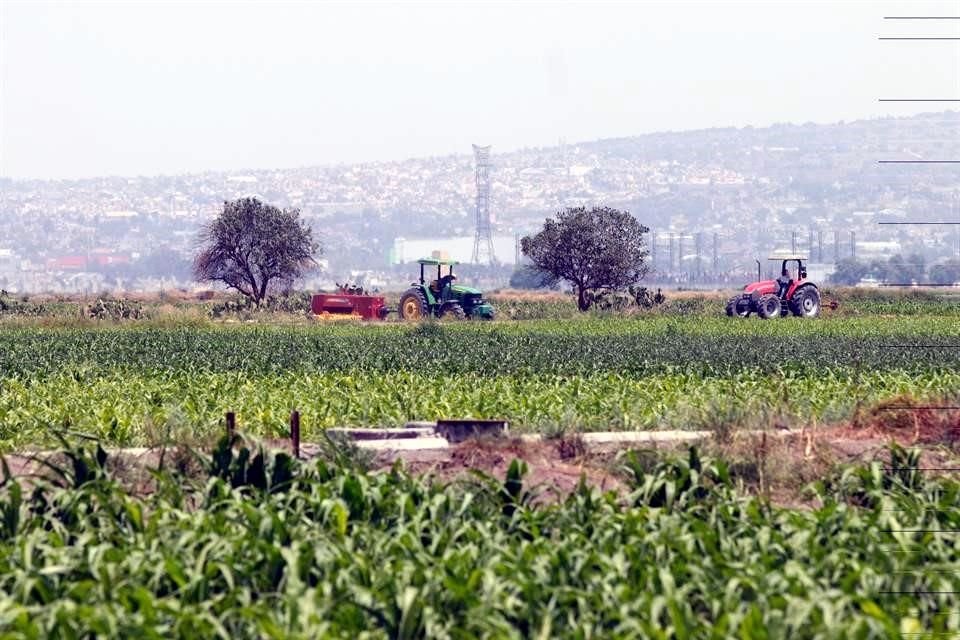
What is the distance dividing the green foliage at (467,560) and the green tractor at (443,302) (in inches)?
1625

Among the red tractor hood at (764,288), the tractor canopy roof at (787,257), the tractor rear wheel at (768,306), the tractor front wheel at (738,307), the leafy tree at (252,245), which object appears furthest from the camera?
the leafy tree at (252,245)

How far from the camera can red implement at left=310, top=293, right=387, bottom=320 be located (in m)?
54.3

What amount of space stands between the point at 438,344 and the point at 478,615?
27.2 metres

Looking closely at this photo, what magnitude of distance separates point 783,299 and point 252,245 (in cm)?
3002

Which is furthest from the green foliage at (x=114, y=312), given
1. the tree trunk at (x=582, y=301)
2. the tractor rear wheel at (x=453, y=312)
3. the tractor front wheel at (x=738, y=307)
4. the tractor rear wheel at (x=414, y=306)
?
the tractor front wheel at (x=738, y=307)

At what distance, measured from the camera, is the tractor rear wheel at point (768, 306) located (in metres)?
54.8

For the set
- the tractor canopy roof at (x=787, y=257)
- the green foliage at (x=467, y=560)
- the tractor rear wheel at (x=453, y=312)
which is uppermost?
the tractor canopy roof at (x=787, y=257)

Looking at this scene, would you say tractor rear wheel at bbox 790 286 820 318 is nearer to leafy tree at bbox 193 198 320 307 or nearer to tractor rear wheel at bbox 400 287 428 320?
tractor rear wheel at bbox 400 287 428 320

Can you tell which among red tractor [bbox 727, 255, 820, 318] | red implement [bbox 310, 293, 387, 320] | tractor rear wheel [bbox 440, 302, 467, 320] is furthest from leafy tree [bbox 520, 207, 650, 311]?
red implement [bbox 310, 293, 387, 320]

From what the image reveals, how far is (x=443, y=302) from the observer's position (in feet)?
179

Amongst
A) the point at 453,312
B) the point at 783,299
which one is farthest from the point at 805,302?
the point at 453,312

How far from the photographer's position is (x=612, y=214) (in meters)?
72.4

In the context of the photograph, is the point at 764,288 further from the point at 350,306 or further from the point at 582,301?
the point at 350,306

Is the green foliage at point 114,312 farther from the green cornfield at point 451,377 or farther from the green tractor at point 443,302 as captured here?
the green tractor at point 443,302
